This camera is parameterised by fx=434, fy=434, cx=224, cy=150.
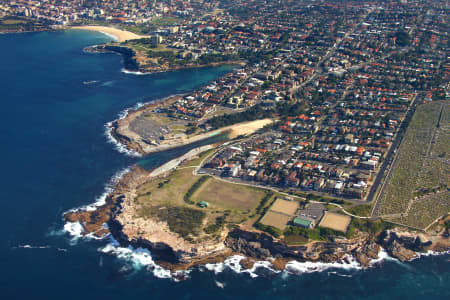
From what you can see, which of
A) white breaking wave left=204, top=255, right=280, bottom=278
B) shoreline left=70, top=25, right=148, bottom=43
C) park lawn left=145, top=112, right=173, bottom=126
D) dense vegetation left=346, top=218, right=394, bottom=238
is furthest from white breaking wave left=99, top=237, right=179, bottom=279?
shoreline left=70, top=25, right=148, bottom=43

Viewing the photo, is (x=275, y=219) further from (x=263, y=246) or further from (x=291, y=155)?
(x=291, y=155)

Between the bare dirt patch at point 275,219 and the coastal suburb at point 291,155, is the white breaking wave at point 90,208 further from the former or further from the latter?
the bare dirt patch at point 275,219

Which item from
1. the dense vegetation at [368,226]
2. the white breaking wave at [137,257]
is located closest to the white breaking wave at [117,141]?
the white breaking wave at [137,257]

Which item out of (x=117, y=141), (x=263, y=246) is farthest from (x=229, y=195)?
(x=117, y=141)

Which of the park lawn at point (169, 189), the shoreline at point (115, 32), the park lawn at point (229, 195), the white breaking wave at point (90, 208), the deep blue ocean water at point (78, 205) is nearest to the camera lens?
the deep blue ocean water at point (78, 205)

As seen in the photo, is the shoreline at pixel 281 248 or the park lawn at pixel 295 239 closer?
the shoreline at pixel 281 248

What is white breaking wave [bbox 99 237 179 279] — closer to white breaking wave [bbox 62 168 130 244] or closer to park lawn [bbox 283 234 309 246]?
white breaking wave [bbox 62 168 130 244]
